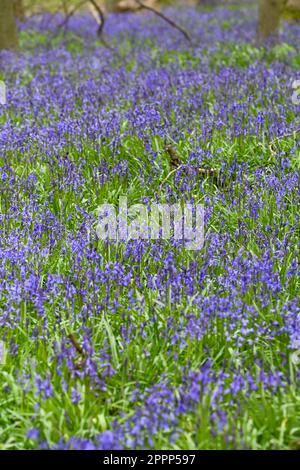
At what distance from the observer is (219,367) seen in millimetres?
3863

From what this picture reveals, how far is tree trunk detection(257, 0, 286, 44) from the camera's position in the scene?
1248 cm

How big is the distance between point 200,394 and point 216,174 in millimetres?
3197

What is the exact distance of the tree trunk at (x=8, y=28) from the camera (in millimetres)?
11242

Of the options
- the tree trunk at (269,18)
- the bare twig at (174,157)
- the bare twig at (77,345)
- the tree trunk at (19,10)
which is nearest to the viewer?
the bare twig at (77,345)

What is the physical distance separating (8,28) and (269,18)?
4.67 m

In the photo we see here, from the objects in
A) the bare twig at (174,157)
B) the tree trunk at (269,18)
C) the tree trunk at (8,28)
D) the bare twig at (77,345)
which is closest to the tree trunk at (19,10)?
the tree trunk at (8,28)

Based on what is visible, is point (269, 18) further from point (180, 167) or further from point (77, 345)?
point (77, 345)

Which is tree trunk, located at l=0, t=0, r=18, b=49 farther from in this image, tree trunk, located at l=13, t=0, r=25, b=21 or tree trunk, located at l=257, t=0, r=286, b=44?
tree trunk, located at l=13, t=0, r=25, b=21

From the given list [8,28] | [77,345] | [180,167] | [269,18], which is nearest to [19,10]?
[8,28]

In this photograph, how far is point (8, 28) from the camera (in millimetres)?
11570

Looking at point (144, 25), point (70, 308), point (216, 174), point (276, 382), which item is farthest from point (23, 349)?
point (144, 25)

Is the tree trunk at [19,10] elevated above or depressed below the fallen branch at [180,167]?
above

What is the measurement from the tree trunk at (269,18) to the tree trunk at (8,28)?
14.2 feet

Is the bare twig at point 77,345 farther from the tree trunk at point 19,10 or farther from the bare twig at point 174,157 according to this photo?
Result: the tree trunk at point 19,10
